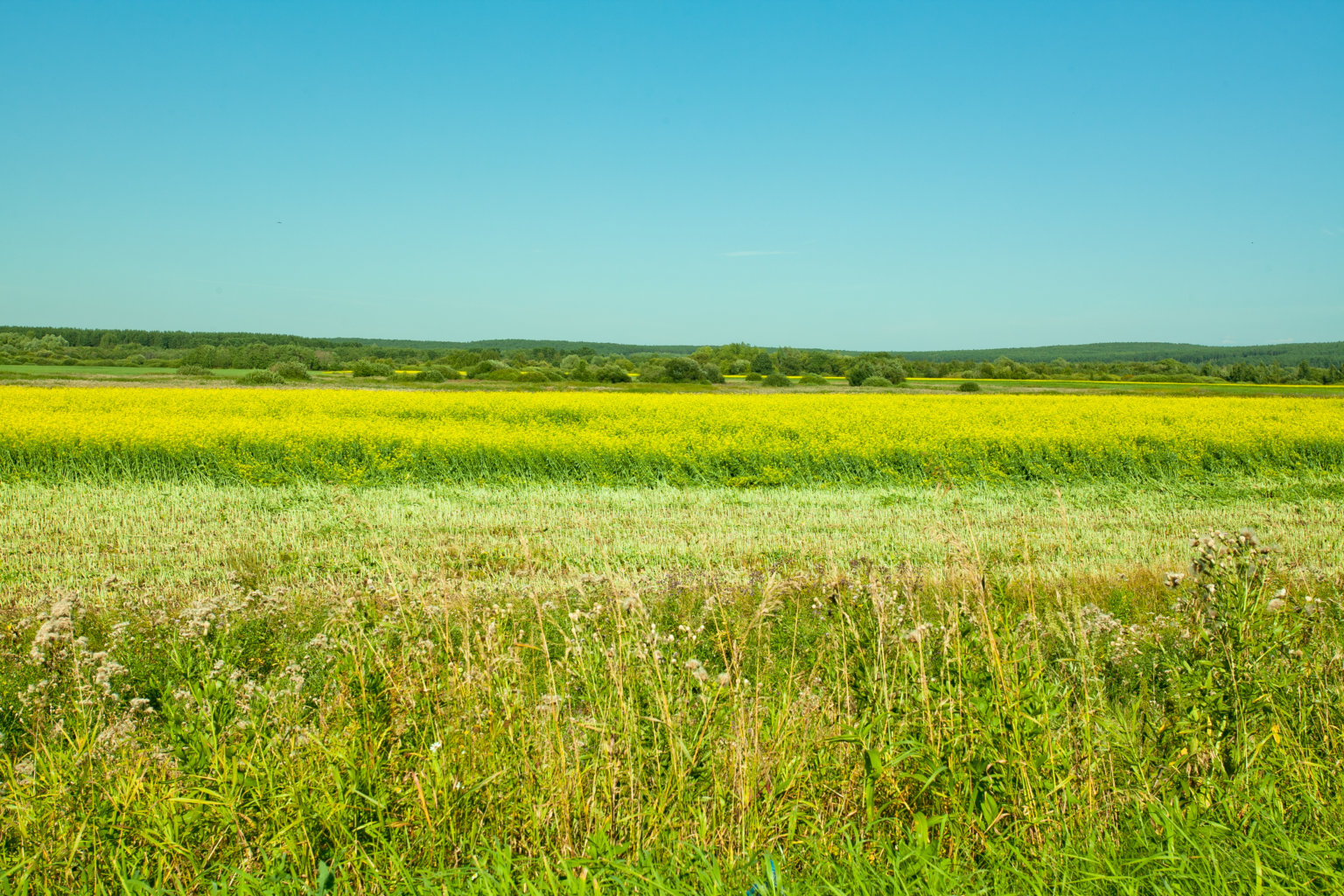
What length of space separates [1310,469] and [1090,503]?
24.5ft

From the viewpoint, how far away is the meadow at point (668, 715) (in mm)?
2979

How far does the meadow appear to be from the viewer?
2.98m

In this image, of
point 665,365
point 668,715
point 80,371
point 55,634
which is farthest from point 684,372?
point 668,715

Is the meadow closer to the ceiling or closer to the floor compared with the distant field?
closer to the floor

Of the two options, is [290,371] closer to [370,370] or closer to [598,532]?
[370,370]

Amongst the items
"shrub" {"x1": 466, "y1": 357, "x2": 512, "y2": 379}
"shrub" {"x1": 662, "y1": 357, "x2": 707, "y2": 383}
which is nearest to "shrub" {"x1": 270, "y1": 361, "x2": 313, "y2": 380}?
"shrub" {"x1": 466, "y1": 357, "x2": 512, "y2": 379}

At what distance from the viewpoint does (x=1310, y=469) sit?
59.7 feet

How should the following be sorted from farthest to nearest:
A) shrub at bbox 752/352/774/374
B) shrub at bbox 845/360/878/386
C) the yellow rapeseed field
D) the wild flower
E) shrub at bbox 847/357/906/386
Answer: shrub at bbox 752/352/774/374
shrub at bbox 845/360/878/386
shrub at bbox 847/357/906/386
the yellow rapeseed field
the wild flower

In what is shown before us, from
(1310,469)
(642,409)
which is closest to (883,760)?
(1310,469)

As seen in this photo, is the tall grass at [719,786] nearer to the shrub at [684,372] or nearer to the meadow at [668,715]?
the meadow at [668,715]

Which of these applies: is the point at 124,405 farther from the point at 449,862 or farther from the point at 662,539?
the point at 449,862

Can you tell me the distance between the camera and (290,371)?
55000mm

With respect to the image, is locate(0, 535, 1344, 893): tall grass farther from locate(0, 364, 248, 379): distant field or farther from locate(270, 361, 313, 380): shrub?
locate(0, 364, 248, 379): distant field

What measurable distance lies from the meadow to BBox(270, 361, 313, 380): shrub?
45640mm
